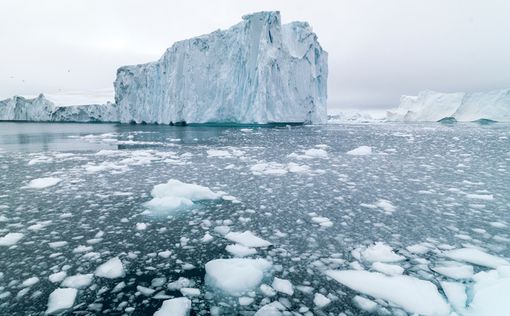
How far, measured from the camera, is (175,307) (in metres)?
1.97

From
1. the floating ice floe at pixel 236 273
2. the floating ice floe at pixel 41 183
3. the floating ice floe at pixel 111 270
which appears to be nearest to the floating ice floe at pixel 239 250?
the floating ice floe at pixel 236 273

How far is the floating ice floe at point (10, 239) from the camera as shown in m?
2.89

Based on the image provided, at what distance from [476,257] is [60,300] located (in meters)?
3.21

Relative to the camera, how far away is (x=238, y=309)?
1992 millimetres

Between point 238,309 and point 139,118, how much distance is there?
34.7 meters

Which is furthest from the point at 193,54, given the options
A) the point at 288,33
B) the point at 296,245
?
the point at 296,245

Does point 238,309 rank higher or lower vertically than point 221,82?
lower

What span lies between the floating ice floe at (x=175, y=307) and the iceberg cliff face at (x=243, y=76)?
22673mm

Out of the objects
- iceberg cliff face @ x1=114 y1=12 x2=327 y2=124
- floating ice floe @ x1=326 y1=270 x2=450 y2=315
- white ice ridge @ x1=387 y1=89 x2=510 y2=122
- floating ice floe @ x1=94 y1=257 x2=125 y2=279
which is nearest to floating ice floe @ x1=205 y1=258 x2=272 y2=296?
floating ice floe @ x1=326 y1=270 x2=450 y2=315

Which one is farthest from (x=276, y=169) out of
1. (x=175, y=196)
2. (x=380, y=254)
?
(x=380, y=254)

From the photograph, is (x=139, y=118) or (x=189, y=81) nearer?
(x=189, y=81)

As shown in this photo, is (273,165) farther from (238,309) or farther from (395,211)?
(238,309)

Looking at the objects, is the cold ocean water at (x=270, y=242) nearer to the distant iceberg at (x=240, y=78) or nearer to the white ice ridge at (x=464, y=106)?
the distant iceberg at (x=240, y=78)

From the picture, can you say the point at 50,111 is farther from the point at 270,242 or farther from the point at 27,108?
the point at 270,242
